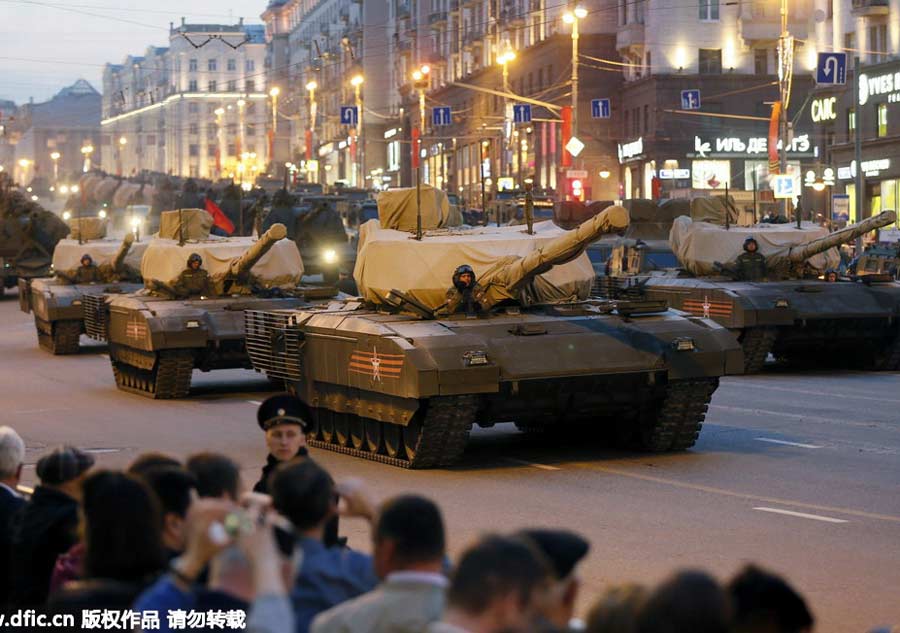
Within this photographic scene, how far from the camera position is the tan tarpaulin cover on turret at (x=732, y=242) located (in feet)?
79.0

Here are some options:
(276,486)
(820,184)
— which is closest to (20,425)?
(276,486)

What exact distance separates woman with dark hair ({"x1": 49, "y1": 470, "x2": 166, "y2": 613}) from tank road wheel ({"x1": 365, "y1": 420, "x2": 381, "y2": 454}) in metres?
10.5

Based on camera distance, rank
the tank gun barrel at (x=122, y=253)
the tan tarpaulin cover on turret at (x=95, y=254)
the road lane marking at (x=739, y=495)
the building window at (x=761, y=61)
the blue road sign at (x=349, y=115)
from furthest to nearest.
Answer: the blue road sign at (x=349, y=115)
the building window at (x=761, y=61)
the tan tarpaulin cover on turret at (x=95, y=254)
the tank gun barrel at (x=122, y=253)
the road lane marking at (x=739, y=495)

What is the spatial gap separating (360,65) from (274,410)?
93.5m

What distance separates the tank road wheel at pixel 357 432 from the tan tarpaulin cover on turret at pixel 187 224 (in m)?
8.95

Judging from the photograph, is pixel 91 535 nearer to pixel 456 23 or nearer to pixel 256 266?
pixel 256 266

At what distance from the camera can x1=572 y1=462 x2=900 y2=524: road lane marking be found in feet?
39.1

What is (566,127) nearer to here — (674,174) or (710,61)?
(674,174)

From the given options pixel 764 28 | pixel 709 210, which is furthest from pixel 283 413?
pixel 764 28

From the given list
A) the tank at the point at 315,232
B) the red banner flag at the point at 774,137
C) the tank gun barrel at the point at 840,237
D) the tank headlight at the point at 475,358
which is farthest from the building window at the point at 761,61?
the tank headlight at the point at 475,358

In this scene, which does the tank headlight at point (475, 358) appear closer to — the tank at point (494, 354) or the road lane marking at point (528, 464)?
the tank at point (494, 354)

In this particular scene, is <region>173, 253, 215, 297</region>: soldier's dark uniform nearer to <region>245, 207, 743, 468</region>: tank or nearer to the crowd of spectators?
<region>245, 207, 743, 468</region>: tank

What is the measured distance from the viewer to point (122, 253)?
30.2 m

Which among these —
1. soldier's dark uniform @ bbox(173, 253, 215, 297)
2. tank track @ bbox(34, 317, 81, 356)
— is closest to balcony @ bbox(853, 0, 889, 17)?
tank track @ bbox(34, 317, 81, 356)
